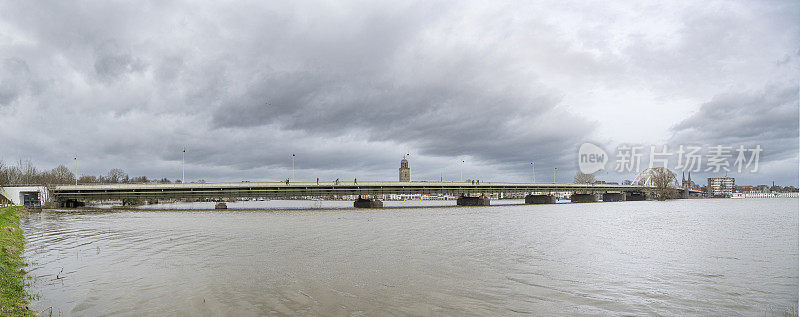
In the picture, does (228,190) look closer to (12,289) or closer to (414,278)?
(12,289)

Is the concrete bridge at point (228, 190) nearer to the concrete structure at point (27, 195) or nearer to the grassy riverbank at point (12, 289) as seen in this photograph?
the concrete structure at point (27, 195)

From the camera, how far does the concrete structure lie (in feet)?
388

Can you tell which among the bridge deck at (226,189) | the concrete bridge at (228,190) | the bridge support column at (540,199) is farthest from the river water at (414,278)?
the bridge support column at (540,199)

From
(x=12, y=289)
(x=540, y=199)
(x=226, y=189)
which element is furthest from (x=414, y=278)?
(x=540, y=199)

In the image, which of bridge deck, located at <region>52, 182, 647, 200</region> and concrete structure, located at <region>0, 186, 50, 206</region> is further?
concrete structure, located at <region>0, 186, 50, 206</region>

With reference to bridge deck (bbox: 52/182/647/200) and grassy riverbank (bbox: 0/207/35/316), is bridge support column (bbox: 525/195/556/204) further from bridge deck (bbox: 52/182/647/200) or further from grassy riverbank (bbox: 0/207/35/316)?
grassy riverbank (bbox: 0/207/35/316)

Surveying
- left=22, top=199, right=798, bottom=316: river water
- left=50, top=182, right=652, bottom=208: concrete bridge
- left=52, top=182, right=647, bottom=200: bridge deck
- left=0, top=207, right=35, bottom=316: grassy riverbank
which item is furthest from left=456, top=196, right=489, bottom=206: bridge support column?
left=0, top=207, right=35, bottom=316: grassy riverbank

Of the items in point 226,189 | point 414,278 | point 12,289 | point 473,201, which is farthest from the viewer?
point 473,201

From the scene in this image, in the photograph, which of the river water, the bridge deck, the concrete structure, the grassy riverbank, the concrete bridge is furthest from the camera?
the concrete structure

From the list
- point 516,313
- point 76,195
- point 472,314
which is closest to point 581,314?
point 516,313

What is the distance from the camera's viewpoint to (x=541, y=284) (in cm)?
1638

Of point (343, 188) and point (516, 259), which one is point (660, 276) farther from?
point (343, 188)

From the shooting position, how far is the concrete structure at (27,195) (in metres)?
118

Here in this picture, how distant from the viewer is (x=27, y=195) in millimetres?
121312
